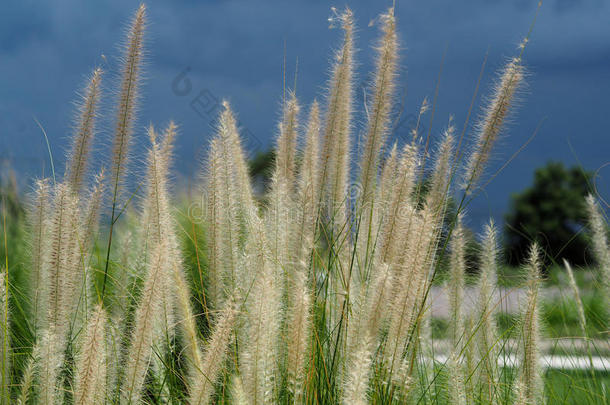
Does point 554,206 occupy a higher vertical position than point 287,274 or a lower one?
higher

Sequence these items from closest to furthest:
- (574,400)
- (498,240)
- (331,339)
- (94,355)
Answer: (94,355) < (331,339) < (498,240) < (574,400)

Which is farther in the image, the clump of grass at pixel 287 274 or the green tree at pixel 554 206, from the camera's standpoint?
the green tree at pixel 554 206

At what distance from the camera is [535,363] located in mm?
1769

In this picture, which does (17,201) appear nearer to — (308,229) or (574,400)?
(308,229)

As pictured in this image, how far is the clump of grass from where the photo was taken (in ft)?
4.29

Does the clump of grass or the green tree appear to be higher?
the green tree

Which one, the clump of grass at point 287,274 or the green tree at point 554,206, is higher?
the green tree at point 554,206

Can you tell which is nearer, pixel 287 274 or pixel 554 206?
pixel 287 274

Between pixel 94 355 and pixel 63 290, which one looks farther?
pixel 63 290

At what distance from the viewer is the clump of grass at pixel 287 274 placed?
1308 mm

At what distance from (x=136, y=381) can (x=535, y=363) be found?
115 centimetres

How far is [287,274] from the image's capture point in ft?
5.50

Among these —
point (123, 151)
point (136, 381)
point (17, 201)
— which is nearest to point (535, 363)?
point (136, 381)

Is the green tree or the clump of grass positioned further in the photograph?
the green tree
